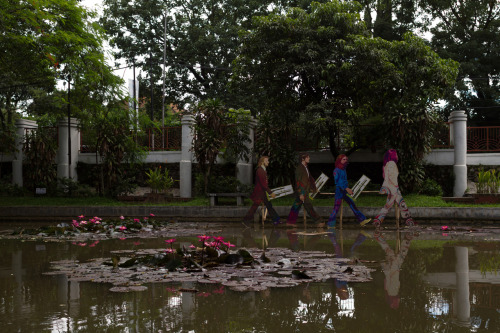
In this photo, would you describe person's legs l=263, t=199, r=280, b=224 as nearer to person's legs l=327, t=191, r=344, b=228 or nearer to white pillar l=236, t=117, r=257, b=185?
person's legs l=327, t=191, r=344, b=228

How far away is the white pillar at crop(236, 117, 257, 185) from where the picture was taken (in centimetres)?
1784

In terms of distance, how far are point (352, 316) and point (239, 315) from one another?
2.67ft

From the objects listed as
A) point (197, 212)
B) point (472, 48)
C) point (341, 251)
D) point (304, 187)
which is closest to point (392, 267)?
point (341, 251)

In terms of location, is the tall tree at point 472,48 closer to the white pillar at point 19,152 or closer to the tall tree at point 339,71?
the tall tree at point 339,71

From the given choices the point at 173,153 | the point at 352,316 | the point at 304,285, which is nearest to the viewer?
the point at 352,316

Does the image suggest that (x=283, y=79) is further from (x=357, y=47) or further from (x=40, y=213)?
(x=40, y=213)

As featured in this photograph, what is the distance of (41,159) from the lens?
1886cm

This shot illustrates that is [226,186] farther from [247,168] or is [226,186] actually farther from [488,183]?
[488,183]

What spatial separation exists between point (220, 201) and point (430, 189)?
6887 mm

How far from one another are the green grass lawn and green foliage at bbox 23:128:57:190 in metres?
1.03

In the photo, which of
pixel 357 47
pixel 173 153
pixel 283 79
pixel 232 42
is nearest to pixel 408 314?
pixel 357 47

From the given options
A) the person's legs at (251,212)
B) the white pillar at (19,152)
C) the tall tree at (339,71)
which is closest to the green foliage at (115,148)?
the white pillar at (19,152)

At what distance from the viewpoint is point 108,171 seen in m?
17.8

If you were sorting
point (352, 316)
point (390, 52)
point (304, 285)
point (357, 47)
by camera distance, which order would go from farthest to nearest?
1. point (390, 52)
2. point (357, 47)
3. point (304, 285)
4. point (352, 316)
